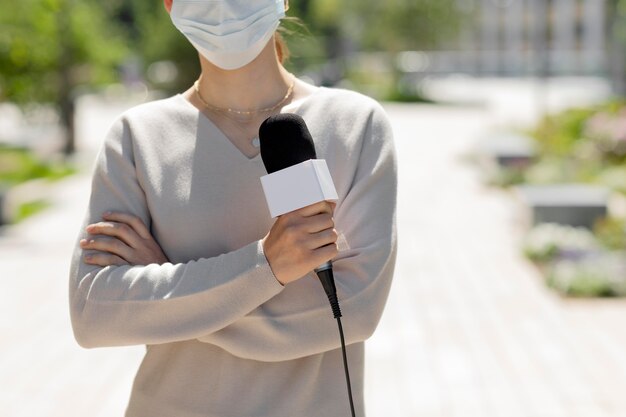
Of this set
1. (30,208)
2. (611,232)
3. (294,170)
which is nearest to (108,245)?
(294,170)

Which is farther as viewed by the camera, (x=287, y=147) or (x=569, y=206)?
(x=569, y=206)

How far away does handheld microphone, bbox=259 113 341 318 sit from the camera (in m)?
1.83

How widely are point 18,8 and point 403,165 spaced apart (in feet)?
26.5

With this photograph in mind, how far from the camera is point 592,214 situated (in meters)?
11.9

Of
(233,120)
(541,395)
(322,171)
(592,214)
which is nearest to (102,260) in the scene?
(233,120)

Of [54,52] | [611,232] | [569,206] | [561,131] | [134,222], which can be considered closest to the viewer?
[134,222]

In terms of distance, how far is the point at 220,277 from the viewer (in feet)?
6.57

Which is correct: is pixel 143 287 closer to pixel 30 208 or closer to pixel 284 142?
pixel 284 142

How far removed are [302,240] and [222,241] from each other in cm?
29

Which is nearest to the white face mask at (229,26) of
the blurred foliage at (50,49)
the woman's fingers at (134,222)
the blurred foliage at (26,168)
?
the woman's fingers at (134,222)

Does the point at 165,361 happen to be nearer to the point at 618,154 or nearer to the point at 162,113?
the point at 162,113

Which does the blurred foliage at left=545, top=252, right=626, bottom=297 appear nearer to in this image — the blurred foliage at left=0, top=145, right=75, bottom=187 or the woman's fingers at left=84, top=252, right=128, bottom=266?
the woman's fingers at left=84, top=252, right=128, bottom=266

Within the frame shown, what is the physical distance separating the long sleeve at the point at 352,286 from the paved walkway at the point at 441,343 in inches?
162

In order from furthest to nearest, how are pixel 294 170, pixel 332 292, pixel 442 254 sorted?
1. pixel 442 254
2. pixel 332 292
3. pixel 294 170
